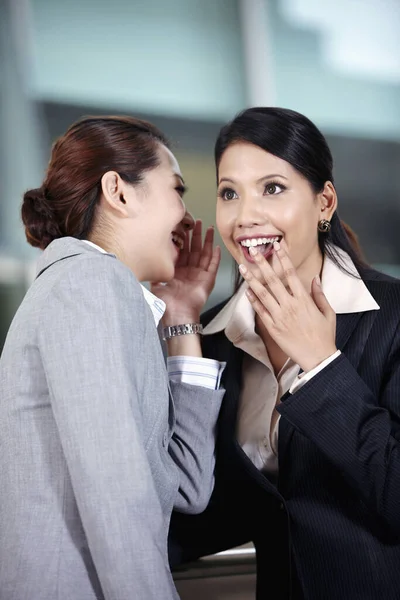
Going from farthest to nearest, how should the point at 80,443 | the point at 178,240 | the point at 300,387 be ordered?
1. the point at 178,240
2. the point at 300,387
3. the point at 80,443

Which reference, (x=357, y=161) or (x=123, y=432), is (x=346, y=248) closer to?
(x=123, y=432)

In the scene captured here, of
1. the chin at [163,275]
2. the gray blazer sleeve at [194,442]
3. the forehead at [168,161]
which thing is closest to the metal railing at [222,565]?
the gray blazer sleeve at [194,442]

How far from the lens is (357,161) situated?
10.5 ft

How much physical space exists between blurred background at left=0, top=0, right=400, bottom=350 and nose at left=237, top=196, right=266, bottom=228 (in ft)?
4.88

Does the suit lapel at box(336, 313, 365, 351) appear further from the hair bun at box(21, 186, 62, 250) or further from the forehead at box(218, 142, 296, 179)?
the hair bun at box(21, 186, 62, 250)

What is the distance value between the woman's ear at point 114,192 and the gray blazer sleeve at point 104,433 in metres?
0.35

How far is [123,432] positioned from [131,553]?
17 centimetres

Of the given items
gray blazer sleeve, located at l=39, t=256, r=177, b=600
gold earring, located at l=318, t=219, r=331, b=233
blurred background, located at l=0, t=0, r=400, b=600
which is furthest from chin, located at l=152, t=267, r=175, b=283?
blurred background, located at l=0, t=0, r=400, b=600

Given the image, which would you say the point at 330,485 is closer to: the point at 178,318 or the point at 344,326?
the point at 344,326

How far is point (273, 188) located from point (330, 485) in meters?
0.61

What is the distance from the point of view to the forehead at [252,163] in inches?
59.0

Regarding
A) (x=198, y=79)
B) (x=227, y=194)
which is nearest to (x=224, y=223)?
(x=227, y=194)

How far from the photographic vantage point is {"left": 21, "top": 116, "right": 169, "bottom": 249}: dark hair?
1.44 metres

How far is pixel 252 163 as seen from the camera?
1509 millimetres
